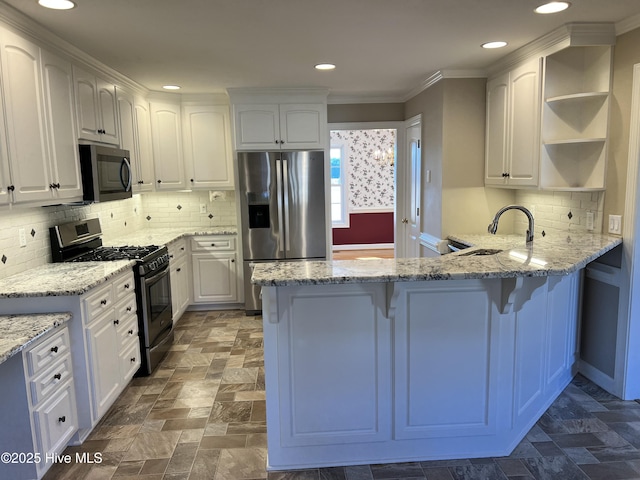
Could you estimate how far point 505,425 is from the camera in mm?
2361

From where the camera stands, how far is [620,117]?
9.32 ft

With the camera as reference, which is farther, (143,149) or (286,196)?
(286,196)

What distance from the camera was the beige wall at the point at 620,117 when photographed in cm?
277

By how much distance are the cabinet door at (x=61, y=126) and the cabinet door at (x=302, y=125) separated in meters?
2.19

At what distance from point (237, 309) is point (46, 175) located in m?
2.89

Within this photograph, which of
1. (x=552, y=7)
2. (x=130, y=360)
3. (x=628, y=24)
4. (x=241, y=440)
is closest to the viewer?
(x=552, y=7)

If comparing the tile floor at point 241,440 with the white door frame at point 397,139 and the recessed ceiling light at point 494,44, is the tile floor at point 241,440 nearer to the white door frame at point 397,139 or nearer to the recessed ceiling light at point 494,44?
the recessed ceiling light at point 494,44

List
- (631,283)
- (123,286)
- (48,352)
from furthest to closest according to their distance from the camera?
(123,286) < (631,283) < (48,352)

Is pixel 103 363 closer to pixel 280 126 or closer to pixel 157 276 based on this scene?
pixel 157 276

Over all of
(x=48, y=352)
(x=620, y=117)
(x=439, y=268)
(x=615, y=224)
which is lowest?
(x=48, y=352)

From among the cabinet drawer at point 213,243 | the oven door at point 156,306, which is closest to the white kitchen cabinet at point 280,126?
the cabinet drawer at point 213,243

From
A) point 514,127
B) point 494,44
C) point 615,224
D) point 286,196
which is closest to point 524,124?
point 514,127

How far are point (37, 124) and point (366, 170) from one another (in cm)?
704

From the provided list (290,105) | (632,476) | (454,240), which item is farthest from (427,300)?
(290,105)
